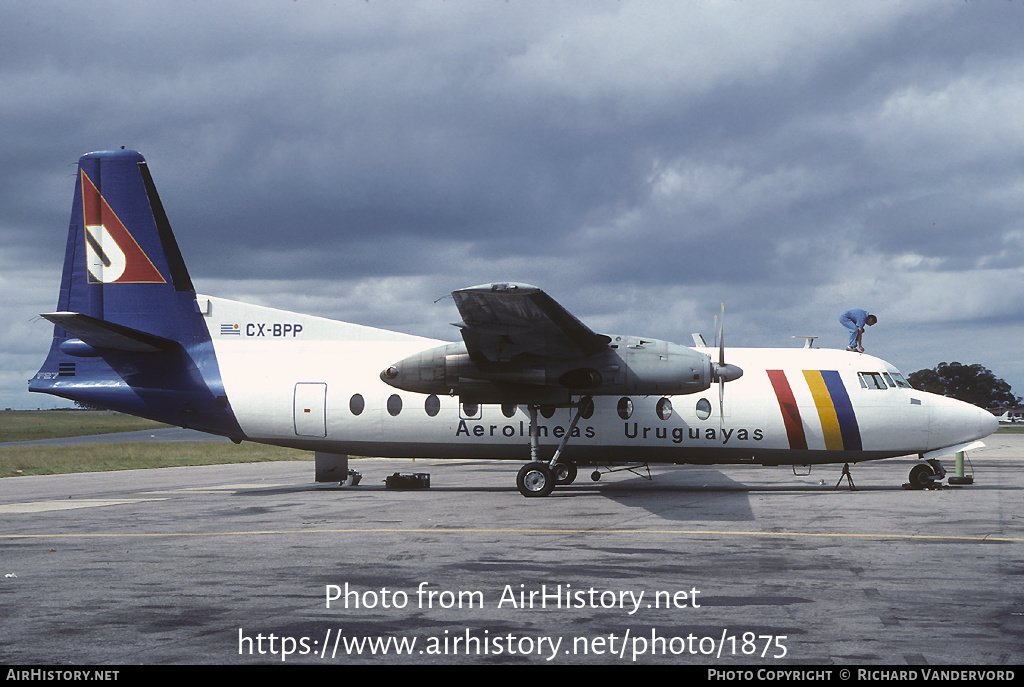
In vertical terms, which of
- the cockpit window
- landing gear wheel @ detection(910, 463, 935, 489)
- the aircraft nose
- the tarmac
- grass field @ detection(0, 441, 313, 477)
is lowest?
grass field @ detection(0, 441, 313, 477)

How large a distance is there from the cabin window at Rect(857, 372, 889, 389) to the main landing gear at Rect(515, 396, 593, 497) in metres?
7.35

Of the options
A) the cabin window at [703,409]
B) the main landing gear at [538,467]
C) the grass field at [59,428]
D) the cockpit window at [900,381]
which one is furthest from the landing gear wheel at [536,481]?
the grass field at [59,428]

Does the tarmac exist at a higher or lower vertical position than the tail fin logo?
lower

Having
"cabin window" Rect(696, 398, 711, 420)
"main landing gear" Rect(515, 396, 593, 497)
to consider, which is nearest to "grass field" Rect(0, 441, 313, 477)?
"main landing gear" Rect(515, 396, 593, 497)

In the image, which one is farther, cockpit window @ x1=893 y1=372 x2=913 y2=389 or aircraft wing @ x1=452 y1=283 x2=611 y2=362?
cockpit window @ x1=893 y1=372 x2=913 y2=389

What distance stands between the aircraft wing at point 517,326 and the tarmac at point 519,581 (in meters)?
3.59

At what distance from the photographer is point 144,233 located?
23.5 m

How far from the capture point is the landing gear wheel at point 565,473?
2248cm

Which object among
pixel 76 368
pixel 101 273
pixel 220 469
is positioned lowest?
pixel 220 469

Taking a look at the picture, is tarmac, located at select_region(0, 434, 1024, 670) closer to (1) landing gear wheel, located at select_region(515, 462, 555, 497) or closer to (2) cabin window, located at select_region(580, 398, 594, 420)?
(1) landing gear wheel, located at select_region(515, 462, 555, 497)

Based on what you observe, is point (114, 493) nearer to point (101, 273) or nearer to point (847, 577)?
point (101, 273)

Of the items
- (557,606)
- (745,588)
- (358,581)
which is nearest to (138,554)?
(358,581)

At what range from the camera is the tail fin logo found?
924 inches

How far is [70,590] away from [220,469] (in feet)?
94.7
